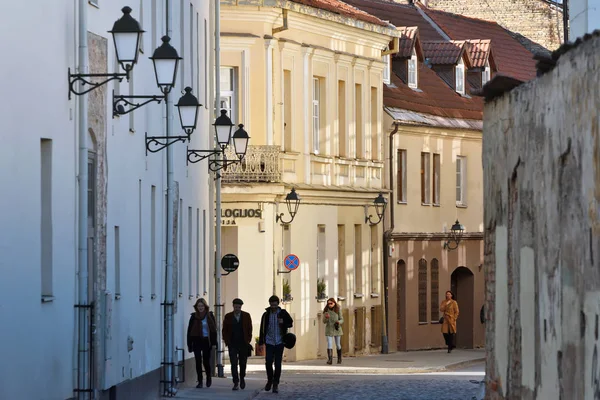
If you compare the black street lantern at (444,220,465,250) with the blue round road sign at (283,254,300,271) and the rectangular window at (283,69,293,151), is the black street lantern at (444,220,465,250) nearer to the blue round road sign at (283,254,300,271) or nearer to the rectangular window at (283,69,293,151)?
the rectangular window at (283,69,293,151)

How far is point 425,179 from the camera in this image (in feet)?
181

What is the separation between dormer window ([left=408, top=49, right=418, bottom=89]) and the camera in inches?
2213

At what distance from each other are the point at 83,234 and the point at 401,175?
115ft

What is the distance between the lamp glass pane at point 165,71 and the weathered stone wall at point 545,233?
3650mm

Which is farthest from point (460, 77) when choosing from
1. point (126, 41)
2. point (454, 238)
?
point (126, 41)

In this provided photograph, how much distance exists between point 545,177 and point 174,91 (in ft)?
47.8

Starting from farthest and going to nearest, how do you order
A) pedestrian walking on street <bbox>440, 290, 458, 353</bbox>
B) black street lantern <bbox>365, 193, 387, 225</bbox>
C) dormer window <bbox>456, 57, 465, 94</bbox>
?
dormer window <bbox>456, 57, 465, 94</bbox> < pedestrian walking on street <bbox>440, 290, 458, 353</bbox> < black street lantern <bbox>365, 193, 387, 225</bbox>

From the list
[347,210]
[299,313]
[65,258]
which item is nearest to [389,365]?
[299,313]

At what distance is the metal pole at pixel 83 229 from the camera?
741 inches

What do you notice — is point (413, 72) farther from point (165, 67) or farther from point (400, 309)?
point (165, 67)

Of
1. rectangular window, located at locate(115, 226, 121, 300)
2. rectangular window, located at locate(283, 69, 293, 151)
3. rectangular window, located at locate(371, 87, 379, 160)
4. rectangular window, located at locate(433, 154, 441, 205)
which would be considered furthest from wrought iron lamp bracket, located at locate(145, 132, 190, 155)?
rectangular window, located at locate(433, 154, 441, 205)

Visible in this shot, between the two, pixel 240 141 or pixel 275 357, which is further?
pixel 240 141

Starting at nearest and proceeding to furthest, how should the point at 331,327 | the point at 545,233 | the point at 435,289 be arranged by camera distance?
the point at 545,233 → the point at 331,327 → the point at 435,289

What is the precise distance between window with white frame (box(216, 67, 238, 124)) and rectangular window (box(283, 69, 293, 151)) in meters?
1.64
